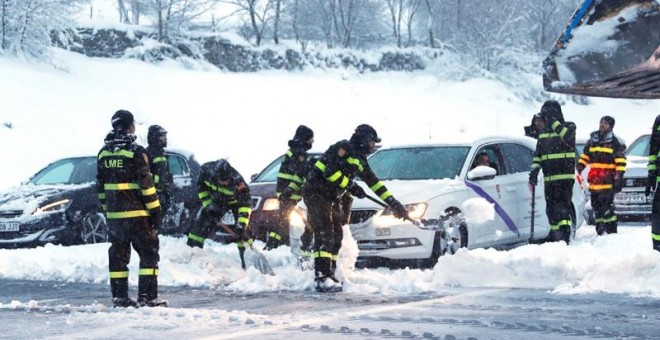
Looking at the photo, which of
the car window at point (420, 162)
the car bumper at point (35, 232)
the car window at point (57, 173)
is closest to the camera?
the car window at point (420, 162)

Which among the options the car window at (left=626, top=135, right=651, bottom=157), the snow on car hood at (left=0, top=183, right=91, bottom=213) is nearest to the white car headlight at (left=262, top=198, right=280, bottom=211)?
the snow on car hood at (left=0, top=183, right=91, bottom=213)

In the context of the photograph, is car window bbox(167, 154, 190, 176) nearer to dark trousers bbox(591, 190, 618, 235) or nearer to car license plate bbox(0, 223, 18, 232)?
car license plate bbox(0, 223, 18, 232)

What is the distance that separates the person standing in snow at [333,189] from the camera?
1087 cm

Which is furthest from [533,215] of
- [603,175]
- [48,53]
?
[48,53]

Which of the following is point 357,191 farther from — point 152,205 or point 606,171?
point 606,171

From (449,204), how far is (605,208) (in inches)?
163

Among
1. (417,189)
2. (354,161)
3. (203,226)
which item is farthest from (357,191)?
(203,226)

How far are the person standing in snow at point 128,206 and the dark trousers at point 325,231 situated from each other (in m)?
1.84

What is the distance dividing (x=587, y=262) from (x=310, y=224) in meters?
2.85

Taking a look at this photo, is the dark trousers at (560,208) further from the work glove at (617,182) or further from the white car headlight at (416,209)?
the white car headlight at (416,209)

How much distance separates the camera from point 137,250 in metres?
9.59

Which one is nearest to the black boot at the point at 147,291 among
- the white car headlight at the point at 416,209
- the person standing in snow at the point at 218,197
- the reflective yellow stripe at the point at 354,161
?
the reflective yellow stripe at the point at 354,161

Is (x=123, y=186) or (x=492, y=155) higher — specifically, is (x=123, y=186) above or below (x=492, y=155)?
below

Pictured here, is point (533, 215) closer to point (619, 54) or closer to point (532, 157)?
point (532, 157)
